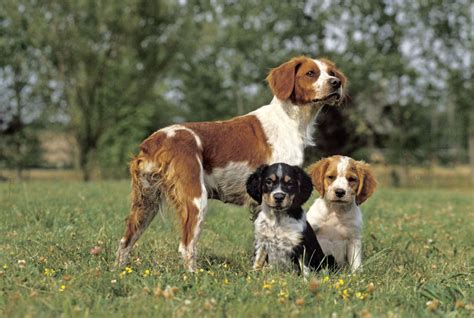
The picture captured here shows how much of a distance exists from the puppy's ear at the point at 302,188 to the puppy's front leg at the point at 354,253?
3.05 ft

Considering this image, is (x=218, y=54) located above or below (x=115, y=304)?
above

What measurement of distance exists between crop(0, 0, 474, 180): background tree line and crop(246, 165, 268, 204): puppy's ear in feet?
73.9

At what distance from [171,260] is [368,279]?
1763 mm

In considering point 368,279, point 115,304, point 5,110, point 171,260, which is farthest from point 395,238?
point 5,110

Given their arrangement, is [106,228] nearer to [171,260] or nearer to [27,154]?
[171,260]

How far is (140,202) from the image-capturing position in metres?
5.60

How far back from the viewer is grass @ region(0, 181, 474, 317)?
13.0ft

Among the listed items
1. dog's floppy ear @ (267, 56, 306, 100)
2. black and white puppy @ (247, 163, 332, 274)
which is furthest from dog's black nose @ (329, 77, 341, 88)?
black and white puppy @ (247, 163, 332, 274)

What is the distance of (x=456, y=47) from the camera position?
110ft

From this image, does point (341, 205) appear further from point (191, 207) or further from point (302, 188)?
point (191, 207)

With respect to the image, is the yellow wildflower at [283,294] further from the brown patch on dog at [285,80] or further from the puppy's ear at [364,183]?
the brown patch on dog at [285,80]

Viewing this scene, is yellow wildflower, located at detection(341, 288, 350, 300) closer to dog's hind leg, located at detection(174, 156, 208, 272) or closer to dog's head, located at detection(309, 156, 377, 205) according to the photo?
dog's hind leg, located at detection(174, 156, 208, 272)

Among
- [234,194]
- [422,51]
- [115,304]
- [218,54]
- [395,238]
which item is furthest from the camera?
[218,54]

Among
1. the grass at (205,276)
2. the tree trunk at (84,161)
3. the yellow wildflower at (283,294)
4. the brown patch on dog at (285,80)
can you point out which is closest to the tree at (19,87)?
the tree trunk at (84,161)
